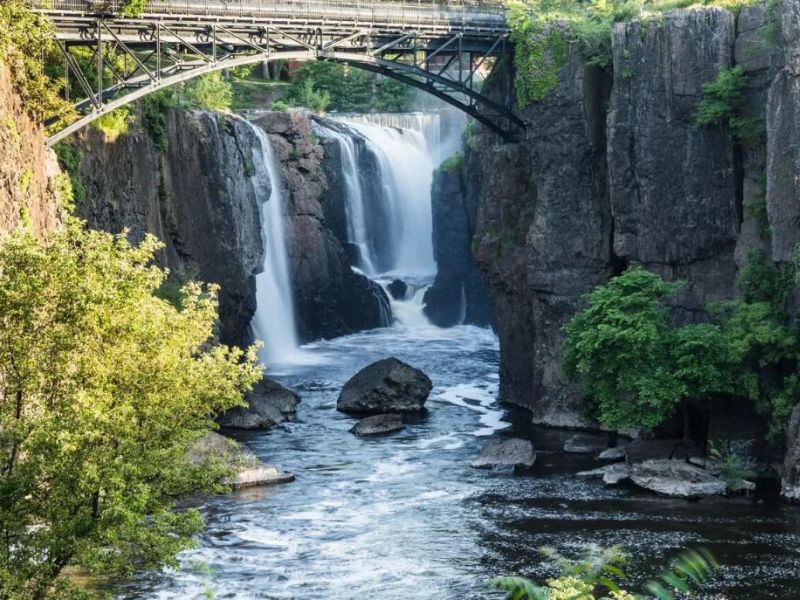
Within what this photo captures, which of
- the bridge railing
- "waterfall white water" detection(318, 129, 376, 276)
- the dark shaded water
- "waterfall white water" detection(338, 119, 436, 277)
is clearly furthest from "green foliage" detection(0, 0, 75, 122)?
"waterfall white water" detection(338, 119, 436, 277)

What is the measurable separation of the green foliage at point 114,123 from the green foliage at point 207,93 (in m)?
11.3

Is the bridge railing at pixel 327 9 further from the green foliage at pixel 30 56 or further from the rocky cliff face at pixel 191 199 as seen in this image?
the rocky cliff face at pixel 191 199

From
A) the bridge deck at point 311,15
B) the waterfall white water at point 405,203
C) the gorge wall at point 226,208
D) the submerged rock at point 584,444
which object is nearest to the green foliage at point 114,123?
the gorge wall at point 226,208

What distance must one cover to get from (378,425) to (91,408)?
26.0m

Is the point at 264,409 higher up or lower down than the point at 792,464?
higher up

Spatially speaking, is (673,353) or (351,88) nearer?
(673,353)

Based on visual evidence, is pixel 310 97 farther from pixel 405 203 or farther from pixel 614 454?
pixel 614 454

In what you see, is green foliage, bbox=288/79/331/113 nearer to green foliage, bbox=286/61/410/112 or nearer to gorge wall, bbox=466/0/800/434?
green foliage, bbox=286/61/410/112

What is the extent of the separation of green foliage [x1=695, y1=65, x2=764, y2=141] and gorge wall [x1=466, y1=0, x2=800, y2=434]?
318 mm

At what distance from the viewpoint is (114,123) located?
45469 mm

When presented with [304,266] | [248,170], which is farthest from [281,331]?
[248,170]

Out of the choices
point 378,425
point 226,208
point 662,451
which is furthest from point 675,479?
point 226,208

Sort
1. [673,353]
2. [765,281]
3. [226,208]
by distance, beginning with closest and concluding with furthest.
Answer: [673,353]
[765,281]
[226,208]

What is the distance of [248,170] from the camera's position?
60.2 meters
